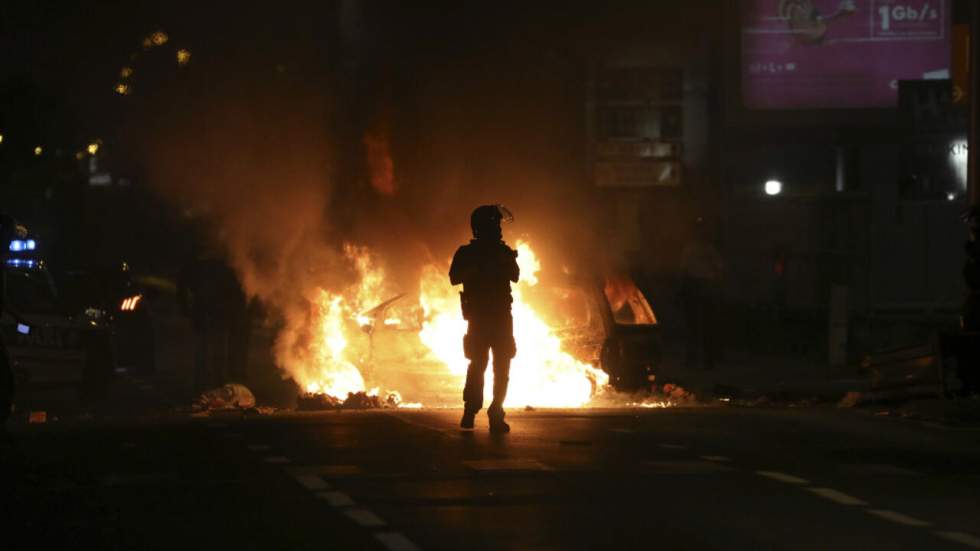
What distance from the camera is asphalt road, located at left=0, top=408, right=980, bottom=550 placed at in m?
8.32

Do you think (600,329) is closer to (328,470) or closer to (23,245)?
(328,470)

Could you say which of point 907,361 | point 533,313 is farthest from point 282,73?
point 907,361

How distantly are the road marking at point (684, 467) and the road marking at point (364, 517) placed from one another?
2.30 metres

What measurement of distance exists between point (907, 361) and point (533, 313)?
3513 mm

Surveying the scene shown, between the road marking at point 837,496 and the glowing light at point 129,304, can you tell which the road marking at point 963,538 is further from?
the glowing light at point 129,304

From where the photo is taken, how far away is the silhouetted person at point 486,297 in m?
13.4

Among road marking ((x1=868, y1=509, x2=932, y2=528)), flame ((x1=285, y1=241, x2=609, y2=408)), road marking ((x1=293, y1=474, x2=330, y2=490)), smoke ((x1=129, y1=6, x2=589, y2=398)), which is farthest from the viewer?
smoke ((x1=129, y1=6, x2=589, y2=398))

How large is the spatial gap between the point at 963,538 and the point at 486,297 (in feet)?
18.5

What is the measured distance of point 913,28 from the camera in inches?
1746

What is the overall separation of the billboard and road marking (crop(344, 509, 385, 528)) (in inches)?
1426

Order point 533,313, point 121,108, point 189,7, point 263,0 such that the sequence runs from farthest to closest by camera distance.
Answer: point 121,108 → point 189,7 → point 263,0 → point 533,313

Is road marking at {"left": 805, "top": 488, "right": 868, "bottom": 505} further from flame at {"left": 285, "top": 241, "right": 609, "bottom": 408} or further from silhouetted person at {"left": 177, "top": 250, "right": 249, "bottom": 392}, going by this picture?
silhouetted person at {"left": 177, "top": 250, "right": 249, "bottom": 392}

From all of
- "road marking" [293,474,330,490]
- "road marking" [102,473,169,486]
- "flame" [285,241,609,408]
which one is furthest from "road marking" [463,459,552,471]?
"flame" [285,241,609,408]

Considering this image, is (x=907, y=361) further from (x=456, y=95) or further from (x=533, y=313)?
(x=456, y=95)
